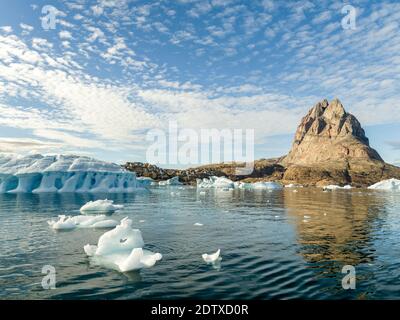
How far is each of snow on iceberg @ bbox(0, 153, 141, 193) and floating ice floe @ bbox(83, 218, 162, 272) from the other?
2540 inches

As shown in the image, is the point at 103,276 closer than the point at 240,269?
Yes

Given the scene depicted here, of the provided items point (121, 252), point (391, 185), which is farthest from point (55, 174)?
point (391, 185)

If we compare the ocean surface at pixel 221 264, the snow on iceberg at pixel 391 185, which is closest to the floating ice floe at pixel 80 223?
the ocean surface at pixel 221 264

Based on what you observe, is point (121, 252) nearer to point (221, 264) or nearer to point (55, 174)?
point (221, 264)

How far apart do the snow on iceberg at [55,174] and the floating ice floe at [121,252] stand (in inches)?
2540

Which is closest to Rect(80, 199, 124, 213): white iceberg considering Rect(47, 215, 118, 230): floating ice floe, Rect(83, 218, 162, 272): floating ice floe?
Rect(47, 215, 118, 230): floating ice floe

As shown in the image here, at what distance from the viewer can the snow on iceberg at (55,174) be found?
77.8m

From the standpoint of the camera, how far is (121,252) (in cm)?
1977

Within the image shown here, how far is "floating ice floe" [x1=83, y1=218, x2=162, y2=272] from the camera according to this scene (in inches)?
675

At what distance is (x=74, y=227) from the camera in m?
30.9

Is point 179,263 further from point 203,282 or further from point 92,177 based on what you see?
point 92,177
